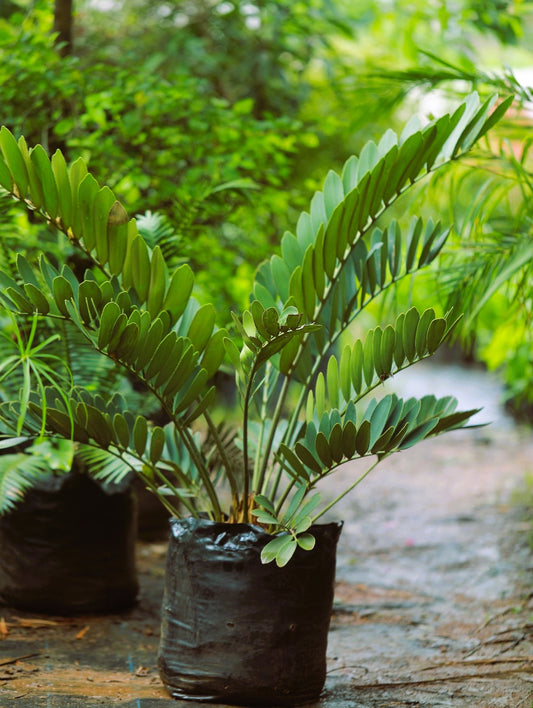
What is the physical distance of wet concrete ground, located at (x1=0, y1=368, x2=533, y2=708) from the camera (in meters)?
1.96

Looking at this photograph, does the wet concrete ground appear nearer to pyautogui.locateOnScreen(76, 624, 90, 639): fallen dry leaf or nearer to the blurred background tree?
pyautogui.locateOnScreen(76, 624, 90, 639): fallen dry leaf

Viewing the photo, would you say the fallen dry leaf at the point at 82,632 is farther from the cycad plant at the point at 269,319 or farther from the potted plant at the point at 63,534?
the cycad plant at the point at 269,319

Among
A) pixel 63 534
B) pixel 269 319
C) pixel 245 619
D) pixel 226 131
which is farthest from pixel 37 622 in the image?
pixel 226 131

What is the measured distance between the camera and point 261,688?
1.85 metres

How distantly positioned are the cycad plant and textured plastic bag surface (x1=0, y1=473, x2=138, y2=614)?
50 centimetres

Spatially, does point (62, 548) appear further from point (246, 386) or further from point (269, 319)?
point (269, 319)

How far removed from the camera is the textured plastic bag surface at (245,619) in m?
1.85

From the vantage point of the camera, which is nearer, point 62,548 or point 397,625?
point 62,548

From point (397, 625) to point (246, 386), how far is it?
1.26m

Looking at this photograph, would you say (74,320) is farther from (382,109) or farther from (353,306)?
(382,109)

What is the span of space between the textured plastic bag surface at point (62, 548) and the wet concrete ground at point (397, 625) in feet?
0.23

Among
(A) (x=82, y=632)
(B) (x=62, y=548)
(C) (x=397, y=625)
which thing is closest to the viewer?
(A) (x=82, y=632)

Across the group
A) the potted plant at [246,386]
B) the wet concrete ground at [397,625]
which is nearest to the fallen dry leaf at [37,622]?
the wet concrete ground at [397,625]

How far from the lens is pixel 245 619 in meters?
1.85
